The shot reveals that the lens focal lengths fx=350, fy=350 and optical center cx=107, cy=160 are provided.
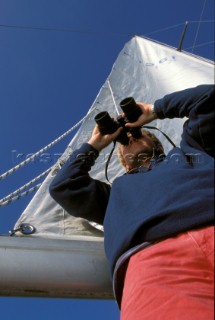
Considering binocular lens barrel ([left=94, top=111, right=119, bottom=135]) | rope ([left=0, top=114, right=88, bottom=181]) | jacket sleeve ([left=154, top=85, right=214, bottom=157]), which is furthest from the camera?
rope ([left=0, top=114, right=88, bottom=181])

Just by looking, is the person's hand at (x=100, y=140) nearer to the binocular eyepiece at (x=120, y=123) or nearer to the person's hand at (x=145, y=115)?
the binocular eyepiece at (x=120, y=123)

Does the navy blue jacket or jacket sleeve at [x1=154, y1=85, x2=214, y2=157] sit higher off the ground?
jacket sleeve at [x1=154, y1=85, x2=214, y2=157]

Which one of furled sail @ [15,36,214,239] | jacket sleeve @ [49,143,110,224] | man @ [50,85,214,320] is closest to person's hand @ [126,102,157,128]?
man @ [50,85,214,320]

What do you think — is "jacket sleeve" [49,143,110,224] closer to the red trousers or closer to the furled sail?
the furled sail

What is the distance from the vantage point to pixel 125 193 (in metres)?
1.43

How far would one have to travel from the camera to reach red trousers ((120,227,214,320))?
0.89 meters

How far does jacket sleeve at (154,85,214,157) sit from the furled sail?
29.5 inches

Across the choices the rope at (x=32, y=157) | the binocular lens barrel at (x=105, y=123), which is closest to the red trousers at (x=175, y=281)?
the binocular lens barrel at (x=105, y=123)

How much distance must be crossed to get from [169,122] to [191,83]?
0.36 meters

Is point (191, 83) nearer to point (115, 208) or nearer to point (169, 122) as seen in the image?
point (169, 122)

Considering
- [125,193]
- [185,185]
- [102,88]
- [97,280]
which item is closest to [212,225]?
[185,185]

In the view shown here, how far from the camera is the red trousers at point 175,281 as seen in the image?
0.89 meters


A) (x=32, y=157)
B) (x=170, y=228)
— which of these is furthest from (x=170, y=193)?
(x=32, y=157)

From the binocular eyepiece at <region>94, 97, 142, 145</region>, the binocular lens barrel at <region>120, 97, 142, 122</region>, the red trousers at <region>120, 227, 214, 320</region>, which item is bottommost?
the red trousers at <region>120, 227, 214, 320</region>
